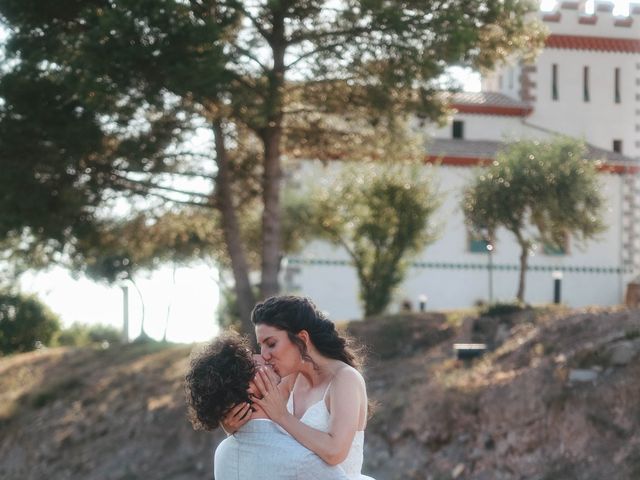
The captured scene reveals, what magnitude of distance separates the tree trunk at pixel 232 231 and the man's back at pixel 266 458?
20102 mm

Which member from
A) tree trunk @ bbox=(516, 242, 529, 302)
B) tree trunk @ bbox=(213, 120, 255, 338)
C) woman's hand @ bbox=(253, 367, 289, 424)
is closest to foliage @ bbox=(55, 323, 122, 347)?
tree trunk @ bbox=(213, 120, 255, 338)

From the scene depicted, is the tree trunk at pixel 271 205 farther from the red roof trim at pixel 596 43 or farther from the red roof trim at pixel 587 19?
the red roof trim at pixel 587 19

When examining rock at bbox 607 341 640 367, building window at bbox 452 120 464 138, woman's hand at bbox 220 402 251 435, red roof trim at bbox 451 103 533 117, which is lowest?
rock at bbox 607 341 640 367

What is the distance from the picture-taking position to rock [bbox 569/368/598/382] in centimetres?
1873

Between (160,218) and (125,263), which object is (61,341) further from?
(160,218)

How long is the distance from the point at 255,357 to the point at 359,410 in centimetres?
51

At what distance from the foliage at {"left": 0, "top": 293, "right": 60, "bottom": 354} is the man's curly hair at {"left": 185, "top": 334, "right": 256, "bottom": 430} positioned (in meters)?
44.3

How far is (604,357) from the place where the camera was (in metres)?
19.0

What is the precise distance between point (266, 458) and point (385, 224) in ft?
91.2

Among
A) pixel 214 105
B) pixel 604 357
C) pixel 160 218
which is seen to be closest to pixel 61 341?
pixel 160 218

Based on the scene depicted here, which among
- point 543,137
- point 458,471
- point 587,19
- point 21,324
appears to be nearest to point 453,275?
point 543,137

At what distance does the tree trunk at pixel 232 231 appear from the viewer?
2619 centimetres

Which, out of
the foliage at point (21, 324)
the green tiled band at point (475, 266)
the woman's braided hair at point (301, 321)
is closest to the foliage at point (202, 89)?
the woman's braided hair at point (301, 321)

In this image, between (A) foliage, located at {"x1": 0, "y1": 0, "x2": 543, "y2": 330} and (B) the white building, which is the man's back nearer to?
(A) foliage, located at {"x1": 0, "y1": 0, "x2": 543, "y2": 330}
